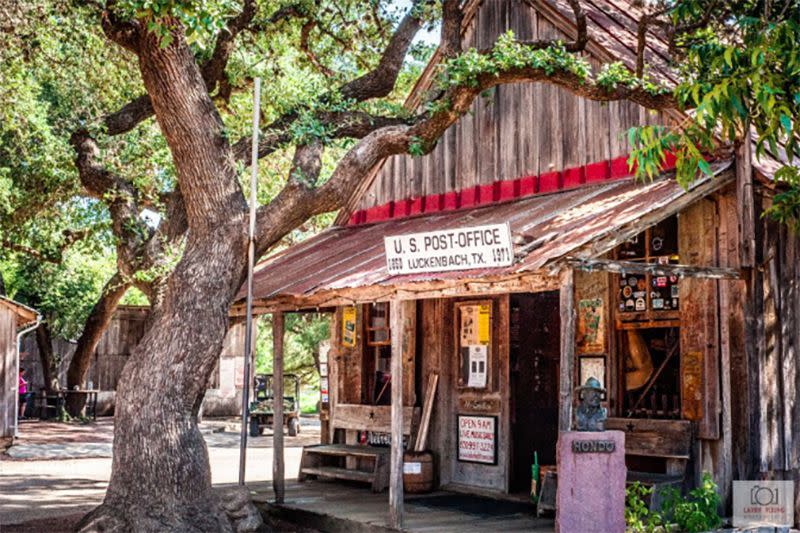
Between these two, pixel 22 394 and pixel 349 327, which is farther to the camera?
pixel 22 394

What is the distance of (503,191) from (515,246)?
3.80m

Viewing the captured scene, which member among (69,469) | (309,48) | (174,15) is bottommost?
(69,469)

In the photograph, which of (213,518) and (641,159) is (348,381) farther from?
(641,159)

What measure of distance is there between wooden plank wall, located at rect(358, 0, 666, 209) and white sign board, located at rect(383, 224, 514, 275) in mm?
3202

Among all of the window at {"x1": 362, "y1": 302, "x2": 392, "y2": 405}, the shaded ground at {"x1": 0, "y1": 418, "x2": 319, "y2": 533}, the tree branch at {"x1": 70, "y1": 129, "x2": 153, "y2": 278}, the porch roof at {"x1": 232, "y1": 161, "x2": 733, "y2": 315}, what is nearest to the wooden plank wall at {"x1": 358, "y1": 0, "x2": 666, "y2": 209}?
the porch roof at {"x1": 232, "y1": 161, "x2": 733, "y2": 315}

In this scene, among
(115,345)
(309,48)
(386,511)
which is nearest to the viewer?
(386,511)

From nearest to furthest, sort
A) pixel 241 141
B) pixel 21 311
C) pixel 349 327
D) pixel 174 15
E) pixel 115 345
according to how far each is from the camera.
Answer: pixel 174 15
pixel 241 141
pixel 349 327
pixel 21 311
pixel 115 345

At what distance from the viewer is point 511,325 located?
1350cm

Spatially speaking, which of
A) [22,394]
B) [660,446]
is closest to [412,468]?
[660,446]

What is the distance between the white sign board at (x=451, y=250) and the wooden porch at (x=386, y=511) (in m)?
2.76

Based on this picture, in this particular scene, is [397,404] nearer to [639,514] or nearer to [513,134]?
[639,514]

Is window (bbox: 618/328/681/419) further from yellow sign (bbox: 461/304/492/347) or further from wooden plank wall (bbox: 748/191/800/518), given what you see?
yellow sign (bbox: 461/304/492/347)

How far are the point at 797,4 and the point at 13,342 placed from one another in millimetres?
16098

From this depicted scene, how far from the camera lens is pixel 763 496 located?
1053cm
